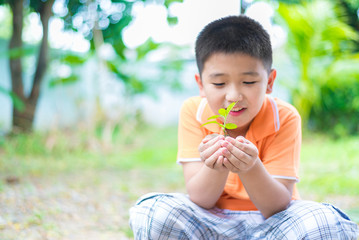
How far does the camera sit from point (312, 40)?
608cm

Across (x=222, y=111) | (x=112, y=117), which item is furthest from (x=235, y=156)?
(x=112, y=117)

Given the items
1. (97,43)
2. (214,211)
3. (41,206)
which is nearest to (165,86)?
(97,43)

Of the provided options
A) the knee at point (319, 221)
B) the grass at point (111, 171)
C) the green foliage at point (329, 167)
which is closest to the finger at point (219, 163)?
the knee at point (319, 221)

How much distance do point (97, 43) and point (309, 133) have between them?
166 inches

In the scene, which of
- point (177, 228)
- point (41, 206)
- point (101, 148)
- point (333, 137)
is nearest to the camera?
point (177, 228)

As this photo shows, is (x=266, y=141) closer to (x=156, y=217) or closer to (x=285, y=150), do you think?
(x=285, y=150)

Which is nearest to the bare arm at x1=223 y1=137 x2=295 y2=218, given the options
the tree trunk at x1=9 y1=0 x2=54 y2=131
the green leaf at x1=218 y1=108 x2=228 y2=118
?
the green leaf at x1=218 y1=108 x2=228 y2=118

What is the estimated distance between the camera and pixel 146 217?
4.27 feet

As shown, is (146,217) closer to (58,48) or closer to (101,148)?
(101,148)

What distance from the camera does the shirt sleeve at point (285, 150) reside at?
1361mm

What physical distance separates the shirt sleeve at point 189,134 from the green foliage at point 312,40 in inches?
196

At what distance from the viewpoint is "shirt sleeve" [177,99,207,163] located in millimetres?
1467

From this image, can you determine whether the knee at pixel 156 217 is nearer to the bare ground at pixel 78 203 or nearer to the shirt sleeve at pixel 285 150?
the shirt sleeve at pixel 285 150

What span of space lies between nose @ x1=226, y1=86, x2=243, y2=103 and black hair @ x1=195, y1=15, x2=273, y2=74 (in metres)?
0.15
